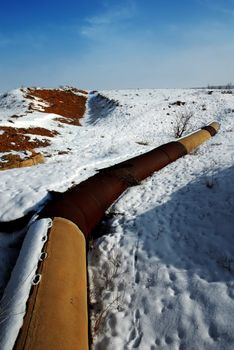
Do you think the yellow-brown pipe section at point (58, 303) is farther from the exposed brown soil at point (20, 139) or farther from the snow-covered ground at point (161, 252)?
the exposed brown soil at point (20, 139)

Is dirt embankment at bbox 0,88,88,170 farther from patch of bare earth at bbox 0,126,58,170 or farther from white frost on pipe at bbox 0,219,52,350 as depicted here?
white frost on pipe at bbox 0,219,52,350

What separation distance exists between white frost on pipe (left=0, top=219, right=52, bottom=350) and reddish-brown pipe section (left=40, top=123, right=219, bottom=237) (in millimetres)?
715

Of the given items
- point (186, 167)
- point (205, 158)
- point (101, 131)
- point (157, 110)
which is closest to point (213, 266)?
point (186, 167)

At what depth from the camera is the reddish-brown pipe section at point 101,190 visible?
5.80 meters

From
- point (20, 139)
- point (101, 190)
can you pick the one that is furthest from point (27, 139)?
point (101, 190)

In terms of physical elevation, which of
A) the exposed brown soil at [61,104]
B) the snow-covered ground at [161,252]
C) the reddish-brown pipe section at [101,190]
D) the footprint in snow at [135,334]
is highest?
the reddish-brown pipe section at [101,190]

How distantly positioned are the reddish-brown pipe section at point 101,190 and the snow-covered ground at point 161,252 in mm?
283

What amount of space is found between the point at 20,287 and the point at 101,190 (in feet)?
11.9

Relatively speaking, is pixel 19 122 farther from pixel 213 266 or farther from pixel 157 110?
pixel 213 266

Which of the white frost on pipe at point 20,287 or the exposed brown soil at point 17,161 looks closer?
the white frost on pipe at point 20,287

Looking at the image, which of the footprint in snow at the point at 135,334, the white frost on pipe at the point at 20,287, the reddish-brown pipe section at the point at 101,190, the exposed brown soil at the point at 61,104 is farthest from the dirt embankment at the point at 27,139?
the footprint in snow at the point at 135,334

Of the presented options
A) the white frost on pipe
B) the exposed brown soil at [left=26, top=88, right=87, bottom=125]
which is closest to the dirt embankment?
the exposed brown soil at [left=26, top=88, right=87, bottom=125]

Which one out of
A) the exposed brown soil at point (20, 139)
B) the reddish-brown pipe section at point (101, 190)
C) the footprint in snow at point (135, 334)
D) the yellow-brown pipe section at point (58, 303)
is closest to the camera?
the yellow-brown pipe section at point (58, 303)

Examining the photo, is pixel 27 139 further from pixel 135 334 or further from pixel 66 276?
pixel 135 334
